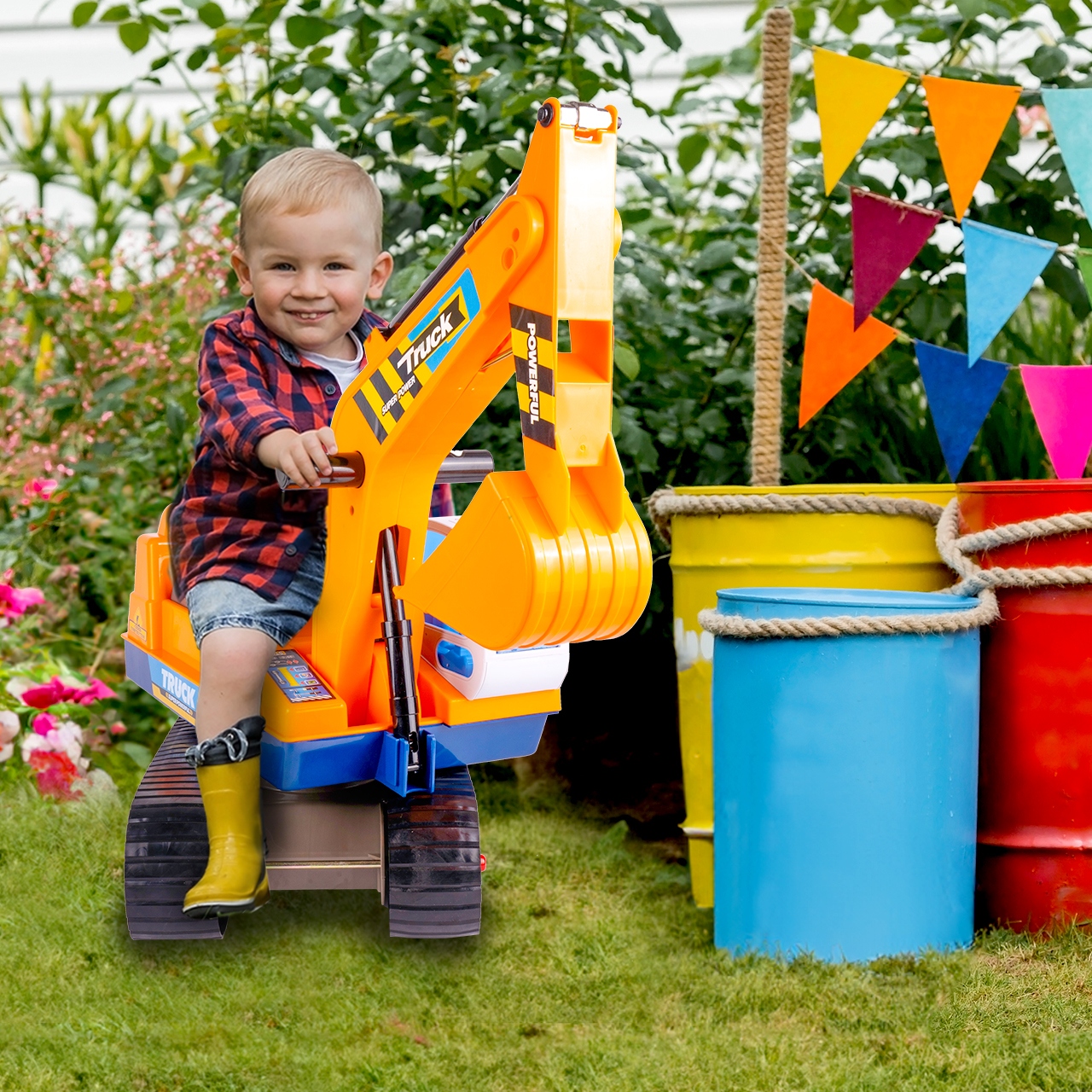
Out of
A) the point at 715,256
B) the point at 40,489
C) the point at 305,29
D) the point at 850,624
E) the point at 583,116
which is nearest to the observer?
the point at 583,116

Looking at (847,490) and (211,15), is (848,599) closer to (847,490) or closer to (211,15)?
(847,490)

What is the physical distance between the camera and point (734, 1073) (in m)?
1.58

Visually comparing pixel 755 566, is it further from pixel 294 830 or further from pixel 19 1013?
pixel 19 1013

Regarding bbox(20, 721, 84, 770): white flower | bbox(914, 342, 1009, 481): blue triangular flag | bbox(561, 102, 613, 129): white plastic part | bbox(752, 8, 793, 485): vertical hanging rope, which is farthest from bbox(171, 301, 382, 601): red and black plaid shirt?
bbox(914, 342, 1009, 481): blue triangular flag

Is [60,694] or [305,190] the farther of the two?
[60,694]

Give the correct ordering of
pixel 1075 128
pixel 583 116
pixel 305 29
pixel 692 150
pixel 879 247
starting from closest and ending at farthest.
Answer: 1. pixel 583 116
2. pixel 1075 128
3. pixel 879 247
4. pixel 305 29
5. pixel 692 150

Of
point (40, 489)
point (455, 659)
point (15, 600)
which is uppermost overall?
point (455, 659)

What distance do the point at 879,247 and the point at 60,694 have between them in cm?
181

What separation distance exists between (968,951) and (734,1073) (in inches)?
25.2

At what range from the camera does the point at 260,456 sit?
1492mm

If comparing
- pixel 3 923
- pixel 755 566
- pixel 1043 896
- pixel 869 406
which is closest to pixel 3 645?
pixel 3 923

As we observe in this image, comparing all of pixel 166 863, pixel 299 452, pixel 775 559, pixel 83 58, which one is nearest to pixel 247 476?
pixel 299 452

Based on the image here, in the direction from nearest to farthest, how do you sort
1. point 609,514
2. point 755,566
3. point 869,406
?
point 609,514, point 755,566, point 869,406

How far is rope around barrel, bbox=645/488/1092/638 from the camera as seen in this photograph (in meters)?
2.04
